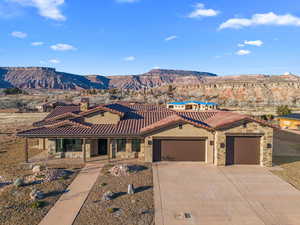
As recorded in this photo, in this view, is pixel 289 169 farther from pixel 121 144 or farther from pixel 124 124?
pixel 124 124

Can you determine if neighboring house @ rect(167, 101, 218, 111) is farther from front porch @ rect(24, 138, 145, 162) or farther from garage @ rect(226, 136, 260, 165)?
front porch @ rect(24, 138, 145, 162)

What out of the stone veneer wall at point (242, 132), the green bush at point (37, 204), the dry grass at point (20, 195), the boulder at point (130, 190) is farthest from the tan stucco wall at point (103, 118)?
the green bush at point (37, 204)

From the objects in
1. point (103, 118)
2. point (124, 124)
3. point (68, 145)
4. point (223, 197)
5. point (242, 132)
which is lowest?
point (223, 197)

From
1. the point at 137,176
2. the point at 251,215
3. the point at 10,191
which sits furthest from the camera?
the point at 137,176

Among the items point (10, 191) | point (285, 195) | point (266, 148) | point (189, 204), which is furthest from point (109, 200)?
point (266, 148)

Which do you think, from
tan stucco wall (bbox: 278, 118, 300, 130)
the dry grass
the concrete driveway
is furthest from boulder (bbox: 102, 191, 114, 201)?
tan stucco wall (bbox: 278, 118, 300, 130)

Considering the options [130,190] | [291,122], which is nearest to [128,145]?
[130,190]

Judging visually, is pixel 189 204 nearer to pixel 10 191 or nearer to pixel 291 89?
pixel 10 191
